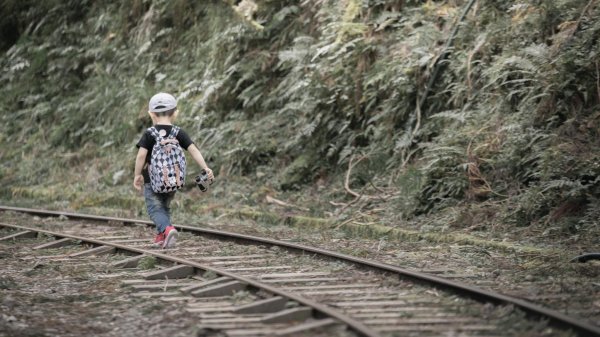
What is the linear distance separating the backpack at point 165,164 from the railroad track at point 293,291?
77cm

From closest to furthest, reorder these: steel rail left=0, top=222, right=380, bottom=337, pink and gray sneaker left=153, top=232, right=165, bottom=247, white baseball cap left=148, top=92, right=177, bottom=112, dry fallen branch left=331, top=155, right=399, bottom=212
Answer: steel rail left=0, top=222, right=380, bottom=337 < white baseball cap left=148, top=92, right=177, bottom=112 < pink and gray sneaker left=153, top=232, right=165, bottom=247 < dry fallen branch left=331, top=155, right=399, bottom=212

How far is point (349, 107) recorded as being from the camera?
1483 centimetres

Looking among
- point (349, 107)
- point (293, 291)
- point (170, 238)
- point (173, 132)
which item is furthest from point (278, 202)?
point (293, 291)

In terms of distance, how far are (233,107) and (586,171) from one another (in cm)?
968

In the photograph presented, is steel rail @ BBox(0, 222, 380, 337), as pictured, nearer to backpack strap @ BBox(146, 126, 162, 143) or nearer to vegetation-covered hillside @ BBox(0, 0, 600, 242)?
backpack strap @ BBox(146, 126, 162, 143)

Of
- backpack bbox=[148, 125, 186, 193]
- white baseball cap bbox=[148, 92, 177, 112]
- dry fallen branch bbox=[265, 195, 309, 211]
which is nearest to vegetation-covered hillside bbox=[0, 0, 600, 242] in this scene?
dry fallen branch bbox=[265, 195, 309, 211]

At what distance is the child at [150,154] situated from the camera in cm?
959

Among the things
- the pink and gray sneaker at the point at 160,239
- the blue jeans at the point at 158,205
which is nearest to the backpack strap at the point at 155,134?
the blue jeans at the point at 158,205

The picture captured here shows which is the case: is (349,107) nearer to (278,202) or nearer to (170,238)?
(278,202)

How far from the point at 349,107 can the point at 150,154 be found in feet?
19.1

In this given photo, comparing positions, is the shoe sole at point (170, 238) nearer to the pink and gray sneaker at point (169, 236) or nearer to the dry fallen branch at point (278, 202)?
the pink and gray sneaker at point (169, 236)

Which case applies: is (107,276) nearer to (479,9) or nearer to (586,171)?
(586,171)

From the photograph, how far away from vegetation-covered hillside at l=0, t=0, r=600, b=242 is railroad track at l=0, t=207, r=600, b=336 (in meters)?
3.01

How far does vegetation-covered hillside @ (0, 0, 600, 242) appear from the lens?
11102 mm
